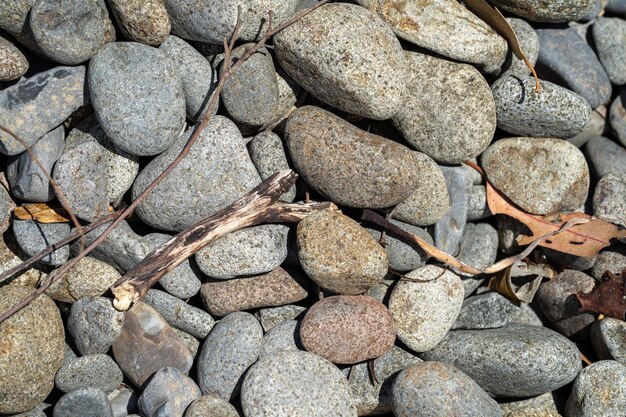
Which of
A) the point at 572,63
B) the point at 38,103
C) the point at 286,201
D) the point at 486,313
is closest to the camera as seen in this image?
the point at 38,103

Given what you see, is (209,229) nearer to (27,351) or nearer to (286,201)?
(286,201)

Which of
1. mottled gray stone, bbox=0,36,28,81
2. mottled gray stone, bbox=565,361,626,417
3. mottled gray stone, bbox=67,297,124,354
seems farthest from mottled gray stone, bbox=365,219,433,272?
mottled gray stone, bbox=0,36,28,81

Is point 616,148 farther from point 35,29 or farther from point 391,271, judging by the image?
point 35,29

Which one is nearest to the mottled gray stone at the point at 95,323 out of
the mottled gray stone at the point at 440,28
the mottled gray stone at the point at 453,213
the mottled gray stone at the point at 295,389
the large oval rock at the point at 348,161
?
the mottled gray stone at the point at 295,389

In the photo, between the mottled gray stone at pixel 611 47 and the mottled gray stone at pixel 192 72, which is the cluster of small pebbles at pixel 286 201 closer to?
the mottled gray stone at pixel 192 72

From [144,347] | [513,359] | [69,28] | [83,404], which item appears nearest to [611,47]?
[513,359]

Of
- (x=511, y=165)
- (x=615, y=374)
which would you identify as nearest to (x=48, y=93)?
(x=511, y=165)
